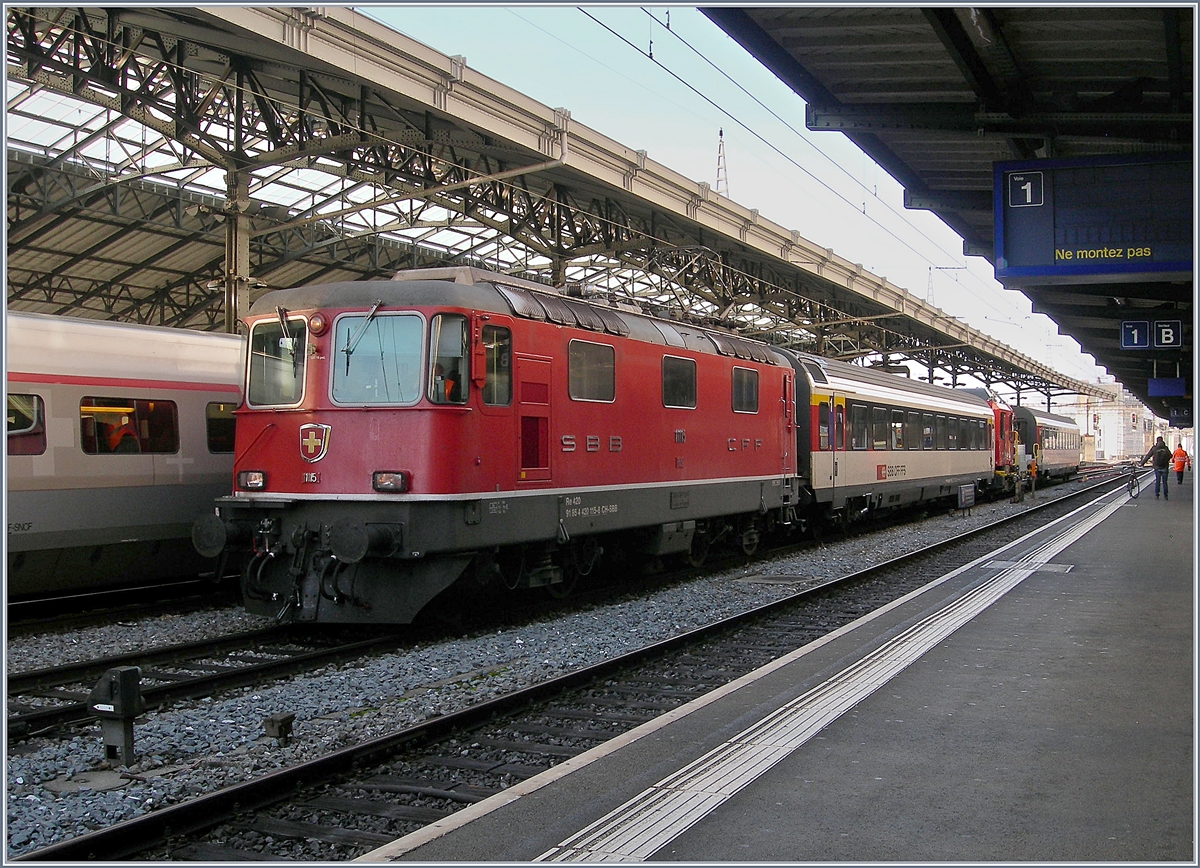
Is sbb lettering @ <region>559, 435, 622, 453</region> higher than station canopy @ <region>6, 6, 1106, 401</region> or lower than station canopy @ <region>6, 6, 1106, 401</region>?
lower

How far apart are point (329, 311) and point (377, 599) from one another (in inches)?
114

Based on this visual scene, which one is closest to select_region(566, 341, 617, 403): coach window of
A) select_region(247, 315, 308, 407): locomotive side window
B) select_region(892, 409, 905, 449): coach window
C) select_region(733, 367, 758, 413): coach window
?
select_region(247, 315, 308, 407): locomotive side window

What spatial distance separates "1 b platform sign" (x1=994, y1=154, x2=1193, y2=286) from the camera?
10.1 m

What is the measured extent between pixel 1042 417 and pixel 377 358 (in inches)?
1604

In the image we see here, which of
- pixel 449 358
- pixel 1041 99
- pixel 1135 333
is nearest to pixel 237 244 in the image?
pixel 449 358

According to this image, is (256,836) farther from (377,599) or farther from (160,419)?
(160,419)

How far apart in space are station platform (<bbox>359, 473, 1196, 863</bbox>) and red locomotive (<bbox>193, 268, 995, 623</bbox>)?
341 cm

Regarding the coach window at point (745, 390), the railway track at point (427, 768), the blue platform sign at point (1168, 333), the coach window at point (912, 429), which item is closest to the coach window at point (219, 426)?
the railway track at point (427, 768)

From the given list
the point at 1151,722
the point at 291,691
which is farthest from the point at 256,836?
the point at 1151,722

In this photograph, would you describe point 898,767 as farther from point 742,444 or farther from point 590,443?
point 742,444

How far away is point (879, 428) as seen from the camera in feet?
72.6

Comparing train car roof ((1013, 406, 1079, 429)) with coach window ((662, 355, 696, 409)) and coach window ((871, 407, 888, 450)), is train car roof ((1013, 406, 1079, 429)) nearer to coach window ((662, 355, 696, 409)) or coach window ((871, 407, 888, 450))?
coach window ((871, 407, 888, 450))

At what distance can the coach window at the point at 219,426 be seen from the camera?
1322 cm

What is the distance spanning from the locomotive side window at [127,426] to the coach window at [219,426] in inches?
18.4
